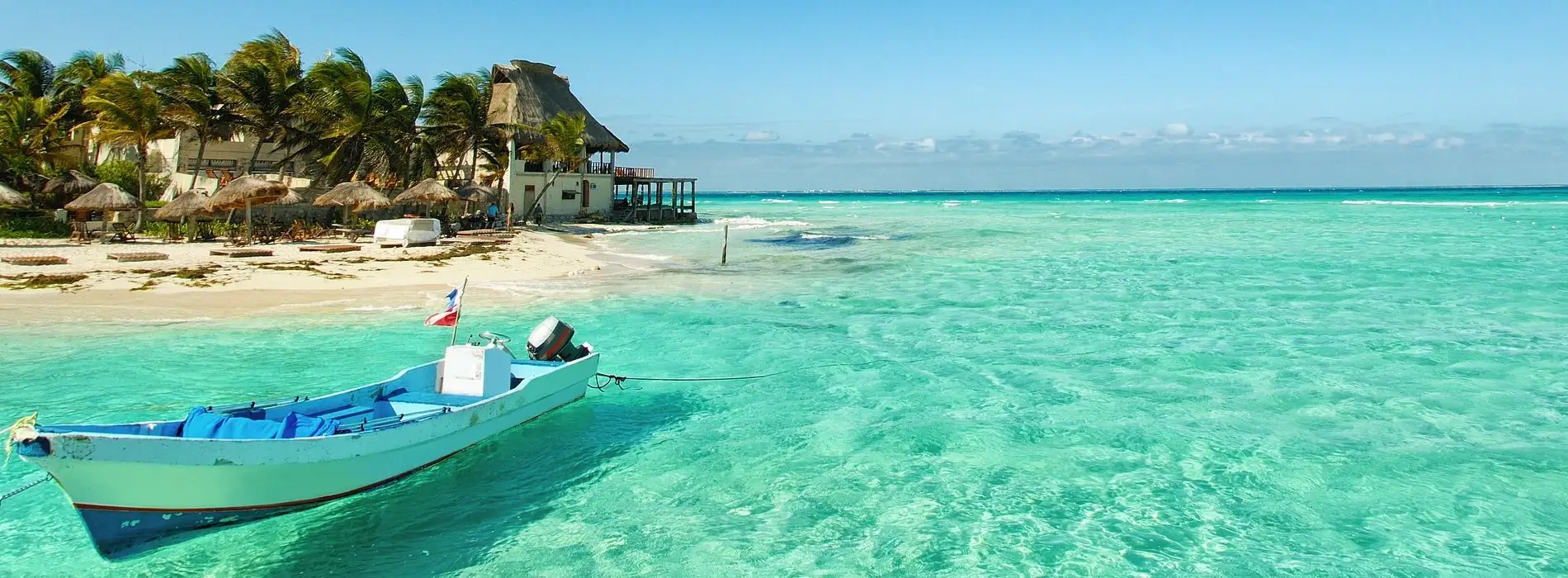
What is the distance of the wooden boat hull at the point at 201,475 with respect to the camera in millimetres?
5762

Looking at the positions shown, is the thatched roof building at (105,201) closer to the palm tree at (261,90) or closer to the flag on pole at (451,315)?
the palm tree at (261,90)

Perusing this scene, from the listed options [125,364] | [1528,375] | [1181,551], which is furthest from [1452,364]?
[125,364]

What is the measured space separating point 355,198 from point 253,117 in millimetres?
8316

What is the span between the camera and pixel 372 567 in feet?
22.8

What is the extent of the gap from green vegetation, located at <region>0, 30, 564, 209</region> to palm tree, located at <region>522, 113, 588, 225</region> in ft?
0.20

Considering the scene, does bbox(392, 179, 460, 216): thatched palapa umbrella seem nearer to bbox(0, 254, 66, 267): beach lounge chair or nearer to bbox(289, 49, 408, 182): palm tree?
bbox(289, 49, 408, 182): palm tree

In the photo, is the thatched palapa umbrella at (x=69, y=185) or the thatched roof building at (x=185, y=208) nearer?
the thatched roof building at (x=185, y=208)

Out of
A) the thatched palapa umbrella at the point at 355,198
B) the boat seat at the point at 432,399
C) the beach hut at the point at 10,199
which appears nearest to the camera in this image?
the boat seat at the point at 432,399

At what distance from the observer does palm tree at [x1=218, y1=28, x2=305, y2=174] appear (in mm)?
31625

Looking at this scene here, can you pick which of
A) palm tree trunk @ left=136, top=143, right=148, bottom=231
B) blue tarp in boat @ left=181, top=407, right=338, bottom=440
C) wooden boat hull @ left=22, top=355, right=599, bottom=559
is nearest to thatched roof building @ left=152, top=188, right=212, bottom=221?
palm tree trunk @ left=136, top=143, right=148, bottom=231

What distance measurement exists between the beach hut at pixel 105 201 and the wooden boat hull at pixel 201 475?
2071cm

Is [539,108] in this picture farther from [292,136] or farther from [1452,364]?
[1452,364]

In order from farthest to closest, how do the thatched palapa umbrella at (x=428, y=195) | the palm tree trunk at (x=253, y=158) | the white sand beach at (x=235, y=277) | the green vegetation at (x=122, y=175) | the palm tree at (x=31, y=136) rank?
1. the palm tree trunk at (x=253, y=158)
2. the thatched palapa umbrella at (x=428, y=195)
3. the green vegetation at (x=122, y=175)
4. the palm tree at (x=31, y=136)
5. the white sand beach at (x=235, y=277)

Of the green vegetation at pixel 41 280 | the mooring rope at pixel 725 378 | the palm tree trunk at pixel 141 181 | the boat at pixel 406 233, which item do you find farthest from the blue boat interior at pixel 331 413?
the palm tree trunk at pixel 141 181
